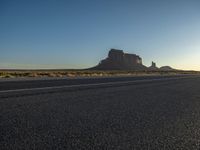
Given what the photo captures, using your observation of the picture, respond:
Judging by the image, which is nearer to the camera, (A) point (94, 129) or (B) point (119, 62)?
(A) point (94, 129)

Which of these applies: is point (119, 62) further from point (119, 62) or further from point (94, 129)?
point (94, 129)

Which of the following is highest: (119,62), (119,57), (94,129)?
(119,57)

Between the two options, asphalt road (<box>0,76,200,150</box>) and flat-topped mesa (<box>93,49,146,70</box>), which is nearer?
asphalt road (<box>0,76,200,150</box>)

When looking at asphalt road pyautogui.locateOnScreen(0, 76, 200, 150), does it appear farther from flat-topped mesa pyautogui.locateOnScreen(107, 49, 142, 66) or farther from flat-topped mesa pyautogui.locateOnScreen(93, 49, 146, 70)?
flat-topped mesa pyautogui.locateOnScreen(107, 49, 142, 66)

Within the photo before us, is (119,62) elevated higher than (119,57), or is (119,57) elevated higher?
(119,57)

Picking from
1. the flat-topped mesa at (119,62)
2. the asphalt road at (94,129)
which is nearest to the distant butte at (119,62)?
the flat-topped mesa at (119,62)

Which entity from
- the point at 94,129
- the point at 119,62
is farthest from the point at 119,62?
the point at 94,129

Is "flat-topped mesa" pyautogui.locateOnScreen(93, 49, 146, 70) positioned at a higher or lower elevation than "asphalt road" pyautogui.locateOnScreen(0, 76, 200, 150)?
higher

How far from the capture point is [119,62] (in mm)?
180000

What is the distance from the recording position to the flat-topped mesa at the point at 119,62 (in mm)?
173125

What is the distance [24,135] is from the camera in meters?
3.28

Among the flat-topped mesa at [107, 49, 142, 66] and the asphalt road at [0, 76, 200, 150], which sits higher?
the flat-topped mesa at [107, 49, 142, 66]

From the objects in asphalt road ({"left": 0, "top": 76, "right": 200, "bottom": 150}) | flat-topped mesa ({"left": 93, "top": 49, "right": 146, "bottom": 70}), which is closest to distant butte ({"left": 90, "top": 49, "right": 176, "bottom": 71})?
flat-topped mesa ({"left": 93, "top": 49, "right": 146, "bottom": 70})

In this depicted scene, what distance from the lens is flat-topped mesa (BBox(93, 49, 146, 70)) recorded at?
17312 centimetres
